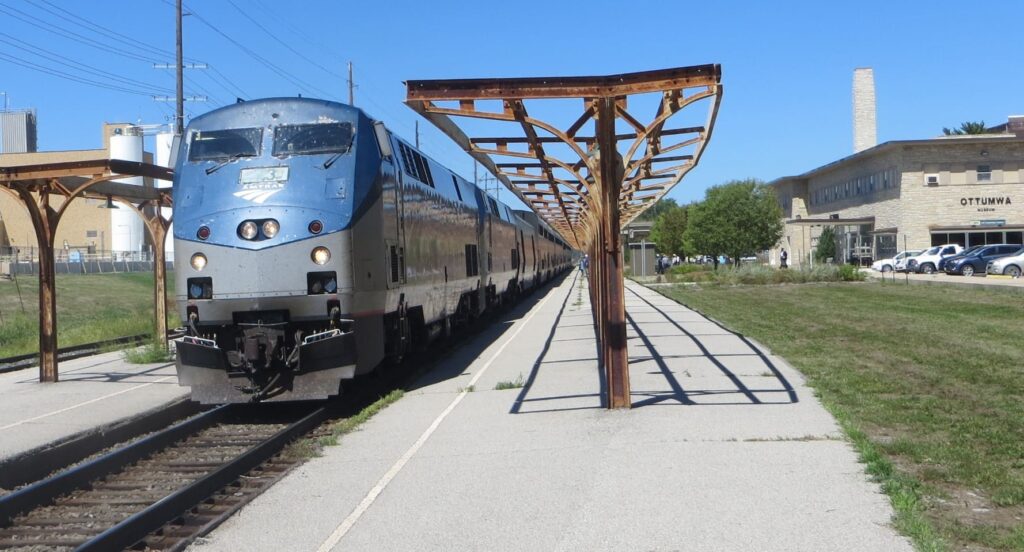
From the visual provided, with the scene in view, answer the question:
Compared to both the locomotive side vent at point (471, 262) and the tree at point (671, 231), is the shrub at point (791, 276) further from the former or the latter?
the tree at point (671, 231)

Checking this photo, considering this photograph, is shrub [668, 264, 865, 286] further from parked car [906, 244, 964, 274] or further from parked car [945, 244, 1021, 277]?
parked car [906, 244, 964, 274]

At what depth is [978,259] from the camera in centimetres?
4159

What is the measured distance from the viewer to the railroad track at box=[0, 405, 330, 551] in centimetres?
663

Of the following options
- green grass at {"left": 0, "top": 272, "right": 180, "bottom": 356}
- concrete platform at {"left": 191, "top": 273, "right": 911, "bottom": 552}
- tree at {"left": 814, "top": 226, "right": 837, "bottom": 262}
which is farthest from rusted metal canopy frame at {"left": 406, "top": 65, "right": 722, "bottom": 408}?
tree at {"left": 814, "top": 226, "right": 837, "bottom": 262}

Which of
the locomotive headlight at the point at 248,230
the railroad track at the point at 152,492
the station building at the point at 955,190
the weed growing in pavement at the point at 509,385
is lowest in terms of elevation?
the railroad track at the point at 152,492

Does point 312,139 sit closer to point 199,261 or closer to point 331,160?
point 331,160

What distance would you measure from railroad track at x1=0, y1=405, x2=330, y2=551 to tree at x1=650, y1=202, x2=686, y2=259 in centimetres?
6811

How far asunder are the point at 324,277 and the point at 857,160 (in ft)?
175

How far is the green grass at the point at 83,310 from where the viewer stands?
75.1 feet

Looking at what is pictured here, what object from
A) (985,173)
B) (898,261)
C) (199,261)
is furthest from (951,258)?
(199,261)

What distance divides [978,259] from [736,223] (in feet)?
40.2

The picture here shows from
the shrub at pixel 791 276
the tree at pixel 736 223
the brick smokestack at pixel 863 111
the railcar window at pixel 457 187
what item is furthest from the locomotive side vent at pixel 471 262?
the brick smokestack at pixel 863 111

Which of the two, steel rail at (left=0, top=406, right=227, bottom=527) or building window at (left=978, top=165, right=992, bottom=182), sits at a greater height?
building window at (left=978, top=165, right=992, bottom=182)

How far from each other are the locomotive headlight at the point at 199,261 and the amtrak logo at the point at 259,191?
77 cm
